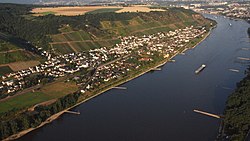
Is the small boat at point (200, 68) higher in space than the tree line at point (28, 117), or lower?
lower

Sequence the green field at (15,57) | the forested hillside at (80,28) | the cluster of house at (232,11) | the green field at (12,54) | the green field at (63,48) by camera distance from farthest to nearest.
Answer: the cluster of house at (232,11)
the forested hillside at (80,28)
the green field at (63,48)
the green field at (12,54)
the green field at (15,57)

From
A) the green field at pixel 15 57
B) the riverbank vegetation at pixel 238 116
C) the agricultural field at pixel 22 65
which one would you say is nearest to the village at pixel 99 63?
the agricultural field at pixel 22 65

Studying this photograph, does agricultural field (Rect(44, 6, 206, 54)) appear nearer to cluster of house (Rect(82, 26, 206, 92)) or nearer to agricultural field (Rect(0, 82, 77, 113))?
cluster of house (Rect(82, 26, 206, 92))

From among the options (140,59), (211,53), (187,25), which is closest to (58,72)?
(140,59)

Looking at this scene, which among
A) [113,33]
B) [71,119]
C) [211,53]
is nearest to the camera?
[71,119]

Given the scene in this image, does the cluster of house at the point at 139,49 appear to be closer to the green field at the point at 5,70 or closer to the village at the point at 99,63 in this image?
the village at the point at 99,63

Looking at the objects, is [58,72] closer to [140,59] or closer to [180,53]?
[140,59]

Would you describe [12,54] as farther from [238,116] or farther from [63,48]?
[238,116]
